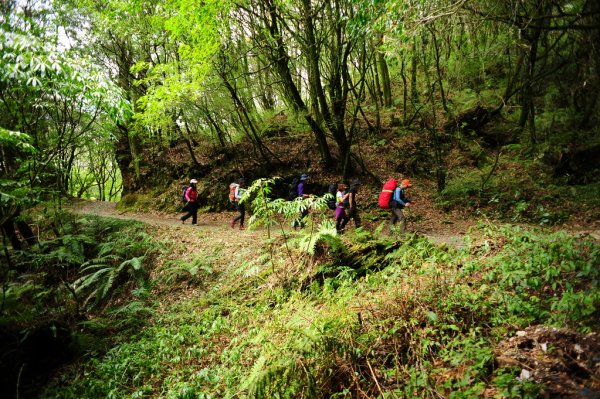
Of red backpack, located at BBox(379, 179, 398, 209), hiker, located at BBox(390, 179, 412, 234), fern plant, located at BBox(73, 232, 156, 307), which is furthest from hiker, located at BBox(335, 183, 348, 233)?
fern plant, located at BBox(73, 232, 156, 307)

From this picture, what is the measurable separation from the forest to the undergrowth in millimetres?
35

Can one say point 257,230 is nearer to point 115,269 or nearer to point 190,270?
point 190,270

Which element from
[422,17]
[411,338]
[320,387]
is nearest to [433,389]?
[411,338]

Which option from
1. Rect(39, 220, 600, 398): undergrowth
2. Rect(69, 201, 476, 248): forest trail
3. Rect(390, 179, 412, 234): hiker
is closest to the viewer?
Rect(39, 220, 600, 398): undergrowth

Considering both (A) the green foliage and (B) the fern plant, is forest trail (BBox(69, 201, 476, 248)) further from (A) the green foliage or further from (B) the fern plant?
(B) the fern plant

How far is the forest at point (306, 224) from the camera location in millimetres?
4086

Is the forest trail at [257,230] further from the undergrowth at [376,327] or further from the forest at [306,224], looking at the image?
the undergrowth at [376,327]

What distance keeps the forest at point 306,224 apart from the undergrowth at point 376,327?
35 millimetres

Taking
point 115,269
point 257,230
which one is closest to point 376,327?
point 257,230

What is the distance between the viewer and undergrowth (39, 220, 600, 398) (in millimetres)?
3727

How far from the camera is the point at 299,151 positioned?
16641 millimetres

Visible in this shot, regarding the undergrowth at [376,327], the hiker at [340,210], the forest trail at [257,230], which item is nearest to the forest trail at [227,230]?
the forest trail at [257,230]

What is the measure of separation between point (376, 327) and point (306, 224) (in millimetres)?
4020

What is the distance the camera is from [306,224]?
8.23 metres
